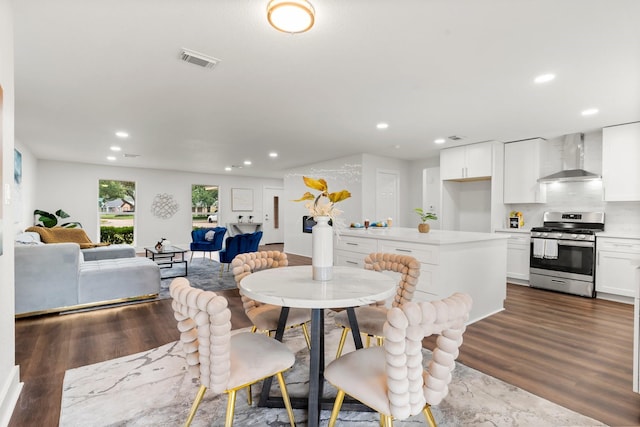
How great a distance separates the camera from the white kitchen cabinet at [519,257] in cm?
489

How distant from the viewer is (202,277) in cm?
527

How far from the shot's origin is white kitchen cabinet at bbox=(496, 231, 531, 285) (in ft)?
16.0

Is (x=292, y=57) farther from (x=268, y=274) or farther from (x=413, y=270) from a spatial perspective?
(x=413, y=270)

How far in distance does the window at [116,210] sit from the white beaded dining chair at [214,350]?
8.42 metres

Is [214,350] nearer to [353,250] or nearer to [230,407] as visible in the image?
[230,407]

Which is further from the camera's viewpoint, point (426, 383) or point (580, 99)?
point (580, 99)

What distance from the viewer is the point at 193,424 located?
1.67m

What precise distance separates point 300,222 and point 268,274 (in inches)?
237

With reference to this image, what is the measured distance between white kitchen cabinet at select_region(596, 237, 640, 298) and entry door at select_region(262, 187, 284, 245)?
8.52m

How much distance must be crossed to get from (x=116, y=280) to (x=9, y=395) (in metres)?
2.08

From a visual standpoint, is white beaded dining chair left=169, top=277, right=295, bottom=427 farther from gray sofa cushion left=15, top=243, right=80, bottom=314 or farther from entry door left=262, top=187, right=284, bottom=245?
entry door left=262, top=187, right=284, bottom=245

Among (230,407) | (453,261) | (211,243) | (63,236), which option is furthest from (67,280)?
(453,261)

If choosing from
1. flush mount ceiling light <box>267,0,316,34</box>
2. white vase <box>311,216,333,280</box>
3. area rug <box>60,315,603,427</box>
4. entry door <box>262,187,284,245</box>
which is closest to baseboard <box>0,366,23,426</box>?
area rug <box>60,315,603,427</box>

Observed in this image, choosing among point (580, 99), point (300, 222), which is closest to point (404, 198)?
point (300, 222)
